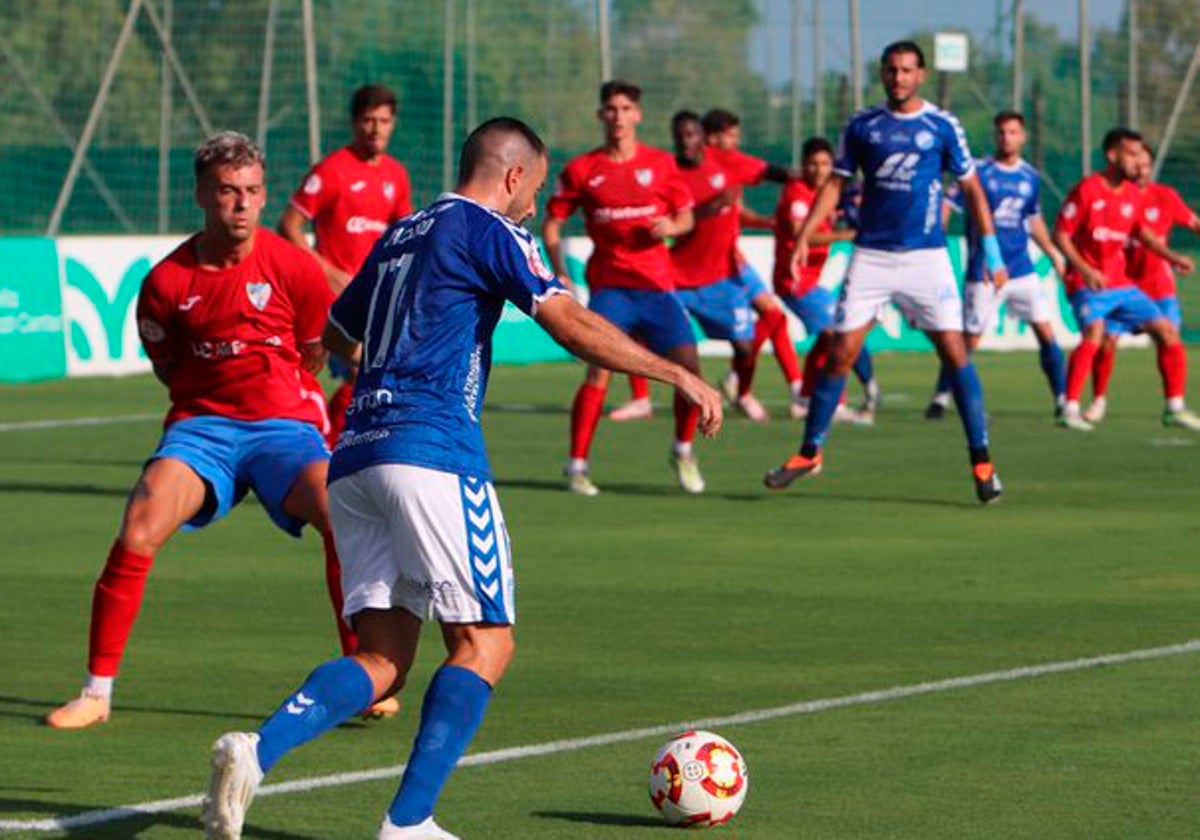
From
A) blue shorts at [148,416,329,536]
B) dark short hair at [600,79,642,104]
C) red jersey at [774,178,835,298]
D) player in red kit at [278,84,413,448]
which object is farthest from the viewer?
red jersey at [774,178,835,298]

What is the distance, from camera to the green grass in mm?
8266

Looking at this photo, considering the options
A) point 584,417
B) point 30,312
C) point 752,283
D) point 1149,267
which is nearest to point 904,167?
point 584,417

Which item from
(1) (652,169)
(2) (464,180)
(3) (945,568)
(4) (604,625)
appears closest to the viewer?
(2) (464,180)

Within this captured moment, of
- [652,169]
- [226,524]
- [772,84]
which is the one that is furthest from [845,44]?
[226,524]

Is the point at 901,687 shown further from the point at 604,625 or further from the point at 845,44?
the point at 845,44

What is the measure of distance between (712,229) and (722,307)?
24.5 inches

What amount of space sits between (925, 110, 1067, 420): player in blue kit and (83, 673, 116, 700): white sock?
14000 mm

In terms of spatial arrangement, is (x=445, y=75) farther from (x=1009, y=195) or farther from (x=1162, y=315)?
(x=1162, y=315)

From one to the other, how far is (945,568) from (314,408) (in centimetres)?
455

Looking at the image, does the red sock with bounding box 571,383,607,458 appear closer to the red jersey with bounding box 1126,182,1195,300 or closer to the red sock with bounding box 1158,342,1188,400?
the red sock with bounding box 1158,342,1188,400

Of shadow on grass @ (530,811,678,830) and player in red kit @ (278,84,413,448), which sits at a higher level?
player in red kit @ (278,84,413,448)

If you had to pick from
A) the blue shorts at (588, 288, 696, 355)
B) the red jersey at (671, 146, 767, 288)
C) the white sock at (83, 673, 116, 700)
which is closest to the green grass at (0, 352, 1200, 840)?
the white sock at (83, 673, 116, 700)

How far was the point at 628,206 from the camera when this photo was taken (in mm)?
17703

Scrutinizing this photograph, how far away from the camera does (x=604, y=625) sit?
11984mm
